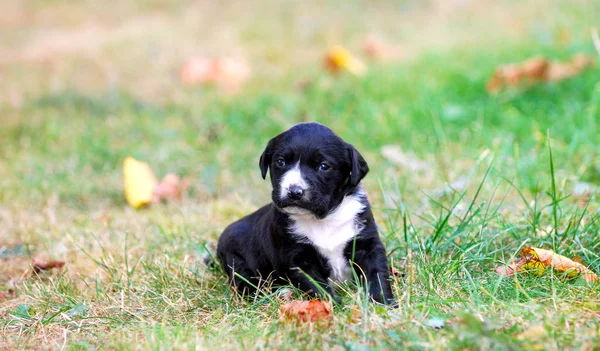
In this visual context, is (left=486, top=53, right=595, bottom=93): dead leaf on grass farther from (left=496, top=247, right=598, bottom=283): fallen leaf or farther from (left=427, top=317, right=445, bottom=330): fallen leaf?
(left=427, top=317, right=445, bottom=330): fallen leaf

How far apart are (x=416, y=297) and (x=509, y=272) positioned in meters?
0.57

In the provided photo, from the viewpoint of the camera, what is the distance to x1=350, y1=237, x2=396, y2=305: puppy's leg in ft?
11.8

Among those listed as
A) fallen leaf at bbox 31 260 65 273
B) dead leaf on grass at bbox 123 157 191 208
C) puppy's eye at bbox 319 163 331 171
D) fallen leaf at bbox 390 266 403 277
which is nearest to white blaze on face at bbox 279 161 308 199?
puppy's eye at bbox 319 163 331 171

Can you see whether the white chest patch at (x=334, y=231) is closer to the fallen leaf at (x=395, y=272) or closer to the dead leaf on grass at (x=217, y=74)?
the fallen leaf at (x=395, y=272)

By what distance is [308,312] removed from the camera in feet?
10.6

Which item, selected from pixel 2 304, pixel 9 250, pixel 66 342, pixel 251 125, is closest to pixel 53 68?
pixel 251 125

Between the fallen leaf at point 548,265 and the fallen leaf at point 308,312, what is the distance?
0.91 m

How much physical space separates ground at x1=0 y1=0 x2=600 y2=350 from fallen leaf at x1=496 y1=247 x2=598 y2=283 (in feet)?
0.20

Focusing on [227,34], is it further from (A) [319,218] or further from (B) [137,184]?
(A) [319,218]

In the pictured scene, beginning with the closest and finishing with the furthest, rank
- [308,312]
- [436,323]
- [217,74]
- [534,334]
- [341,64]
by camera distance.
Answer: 1. [534,334]
2. [436,323]
3. [308,312]
4. [341,64]
5. [217,74]

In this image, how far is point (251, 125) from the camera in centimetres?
803

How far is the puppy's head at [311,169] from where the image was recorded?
3.47 metres

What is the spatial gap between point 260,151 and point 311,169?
12.2 ft

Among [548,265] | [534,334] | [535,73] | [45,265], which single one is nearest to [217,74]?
[535,73]
